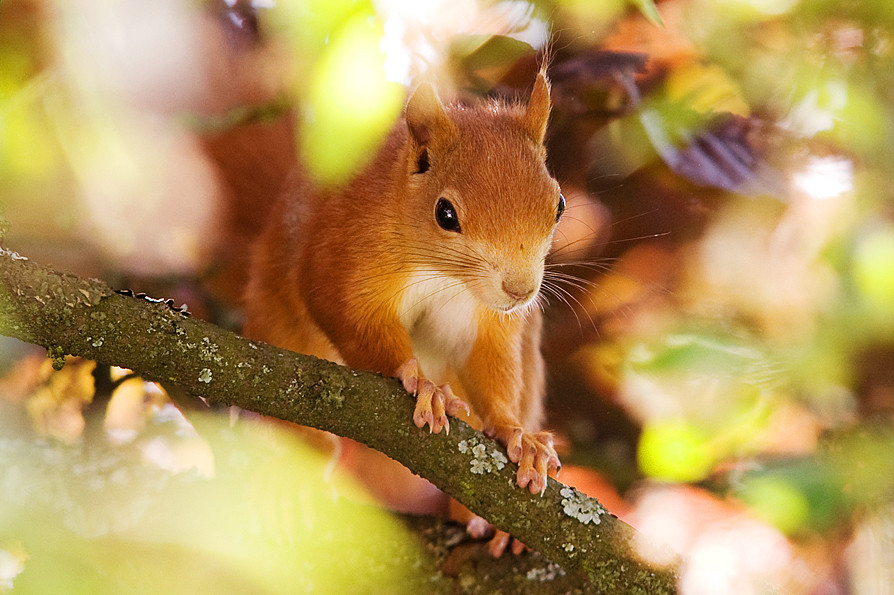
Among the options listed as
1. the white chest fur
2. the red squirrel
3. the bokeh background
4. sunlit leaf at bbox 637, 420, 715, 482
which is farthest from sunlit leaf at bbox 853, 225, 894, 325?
the white chest fur

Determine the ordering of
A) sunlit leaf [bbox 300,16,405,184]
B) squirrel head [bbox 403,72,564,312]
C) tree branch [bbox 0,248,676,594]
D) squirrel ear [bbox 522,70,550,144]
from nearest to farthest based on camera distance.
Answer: tree branch [bbox 0,248,676,594] < sunlit leaf [bbox 300,16,405,184] < squirrel head [bbox 403,72,564,312] < squirrel ear [bbox 522,70,550,144]

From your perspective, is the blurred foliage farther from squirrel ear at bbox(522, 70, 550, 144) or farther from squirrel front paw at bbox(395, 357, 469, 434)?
squirrel ear at bbox(522, 70, 550, 144)

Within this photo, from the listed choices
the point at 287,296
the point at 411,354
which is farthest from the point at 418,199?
the point at 287,296

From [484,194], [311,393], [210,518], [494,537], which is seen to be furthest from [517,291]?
[210,518]

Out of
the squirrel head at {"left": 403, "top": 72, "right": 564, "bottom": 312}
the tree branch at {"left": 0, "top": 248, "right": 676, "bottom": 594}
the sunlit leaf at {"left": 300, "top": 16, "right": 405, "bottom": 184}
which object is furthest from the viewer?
the squirrel head at {"left": 403, "top": 72, "right": 564, "bottom": 312}

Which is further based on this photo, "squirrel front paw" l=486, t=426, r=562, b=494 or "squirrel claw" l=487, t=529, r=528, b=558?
"squirrel claw" l=487, t=529, r=528, b=558

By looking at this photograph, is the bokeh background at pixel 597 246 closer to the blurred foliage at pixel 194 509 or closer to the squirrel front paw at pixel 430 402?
Answer: the blurred foliage at pixel 194 509

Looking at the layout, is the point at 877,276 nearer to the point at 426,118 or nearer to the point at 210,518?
the point at 426,118
